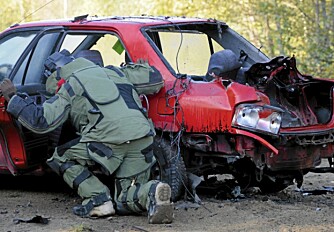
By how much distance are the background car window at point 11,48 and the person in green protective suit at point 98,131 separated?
110 centimetres

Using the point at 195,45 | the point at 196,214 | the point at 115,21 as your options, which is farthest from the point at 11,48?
the point at 196,214

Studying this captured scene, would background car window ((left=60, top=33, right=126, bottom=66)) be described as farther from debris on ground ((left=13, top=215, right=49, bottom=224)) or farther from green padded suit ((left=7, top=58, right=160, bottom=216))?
debris on ground ((left=13, top=215, right=49, bottom=224))

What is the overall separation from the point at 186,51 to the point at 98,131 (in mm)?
1701

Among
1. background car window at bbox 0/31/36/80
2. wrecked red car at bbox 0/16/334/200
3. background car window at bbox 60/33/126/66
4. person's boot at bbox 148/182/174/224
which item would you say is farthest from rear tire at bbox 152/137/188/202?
background car window at bbox 0/31/36/80

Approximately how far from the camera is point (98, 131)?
6.28 meters

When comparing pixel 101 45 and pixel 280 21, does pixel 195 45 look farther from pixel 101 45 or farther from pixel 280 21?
pixel 280 21

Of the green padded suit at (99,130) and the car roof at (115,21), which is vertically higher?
the car roof at (115,21)

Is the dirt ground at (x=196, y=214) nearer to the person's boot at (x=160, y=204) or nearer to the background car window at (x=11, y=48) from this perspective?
the person's boot at (x=160, y=204)

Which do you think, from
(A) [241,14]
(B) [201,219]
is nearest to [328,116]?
(B) [201,219]

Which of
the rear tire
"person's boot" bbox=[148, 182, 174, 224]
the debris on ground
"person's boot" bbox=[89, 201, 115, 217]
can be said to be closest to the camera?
"person's boot" bbox=[148, 182, 174, 224]

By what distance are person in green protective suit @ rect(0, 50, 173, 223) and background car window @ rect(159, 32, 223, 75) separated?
106 cm

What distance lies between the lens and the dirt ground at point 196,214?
6.02 metres

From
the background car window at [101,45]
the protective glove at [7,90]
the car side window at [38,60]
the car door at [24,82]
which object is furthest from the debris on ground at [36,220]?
the background car window at [101,45]

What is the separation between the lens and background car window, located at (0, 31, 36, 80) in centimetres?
747
